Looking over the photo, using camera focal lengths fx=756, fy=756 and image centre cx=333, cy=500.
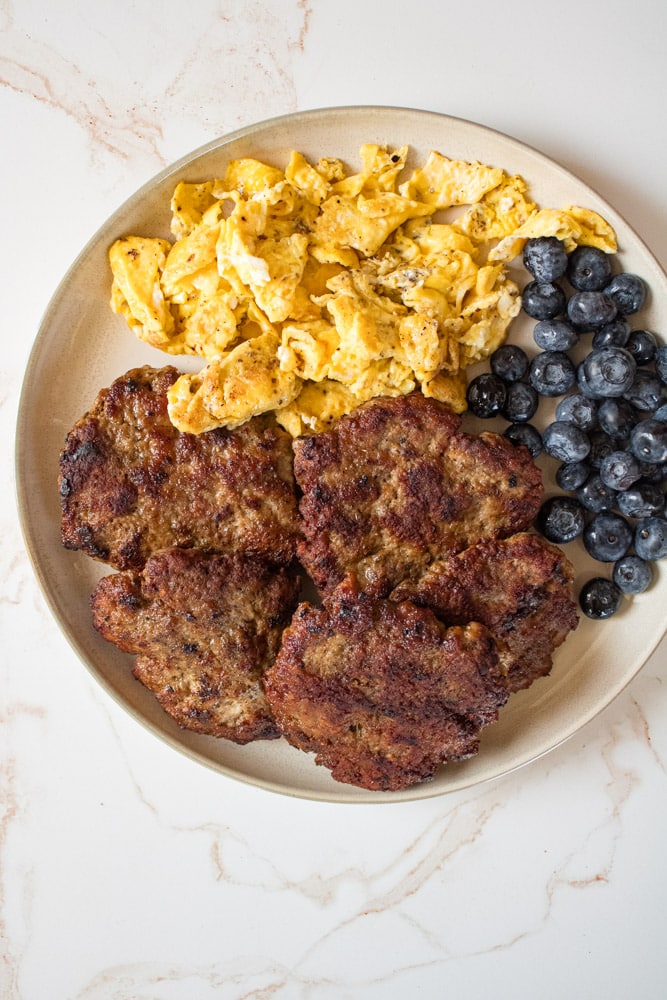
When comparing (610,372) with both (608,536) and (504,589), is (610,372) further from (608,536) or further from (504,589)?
(504,589)

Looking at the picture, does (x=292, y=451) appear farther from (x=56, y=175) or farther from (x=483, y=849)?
(x=483, y=849)

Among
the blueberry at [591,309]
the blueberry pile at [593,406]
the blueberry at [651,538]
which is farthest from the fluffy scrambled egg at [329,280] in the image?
the blueberry at [651,538]

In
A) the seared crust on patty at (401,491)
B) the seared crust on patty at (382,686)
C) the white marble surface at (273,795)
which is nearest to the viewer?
the seared crust on patty at (382,686)

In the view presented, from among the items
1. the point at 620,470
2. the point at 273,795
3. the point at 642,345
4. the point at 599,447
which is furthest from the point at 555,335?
the point at 273,795

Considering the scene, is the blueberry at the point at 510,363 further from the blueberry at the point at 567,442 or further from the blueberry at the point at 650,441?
the blueberry at the point at 650,441

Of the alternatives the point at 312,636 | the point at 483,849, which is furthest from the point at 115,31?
the point at 483,849

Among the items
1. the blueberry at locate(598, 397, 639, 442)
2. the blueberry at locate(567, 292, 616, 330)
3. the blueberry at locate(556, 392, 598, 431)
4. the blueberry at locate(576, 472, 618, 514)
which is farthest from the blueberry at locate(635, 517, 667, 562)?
the blueberry at locate(567, 292, 616, 330)
